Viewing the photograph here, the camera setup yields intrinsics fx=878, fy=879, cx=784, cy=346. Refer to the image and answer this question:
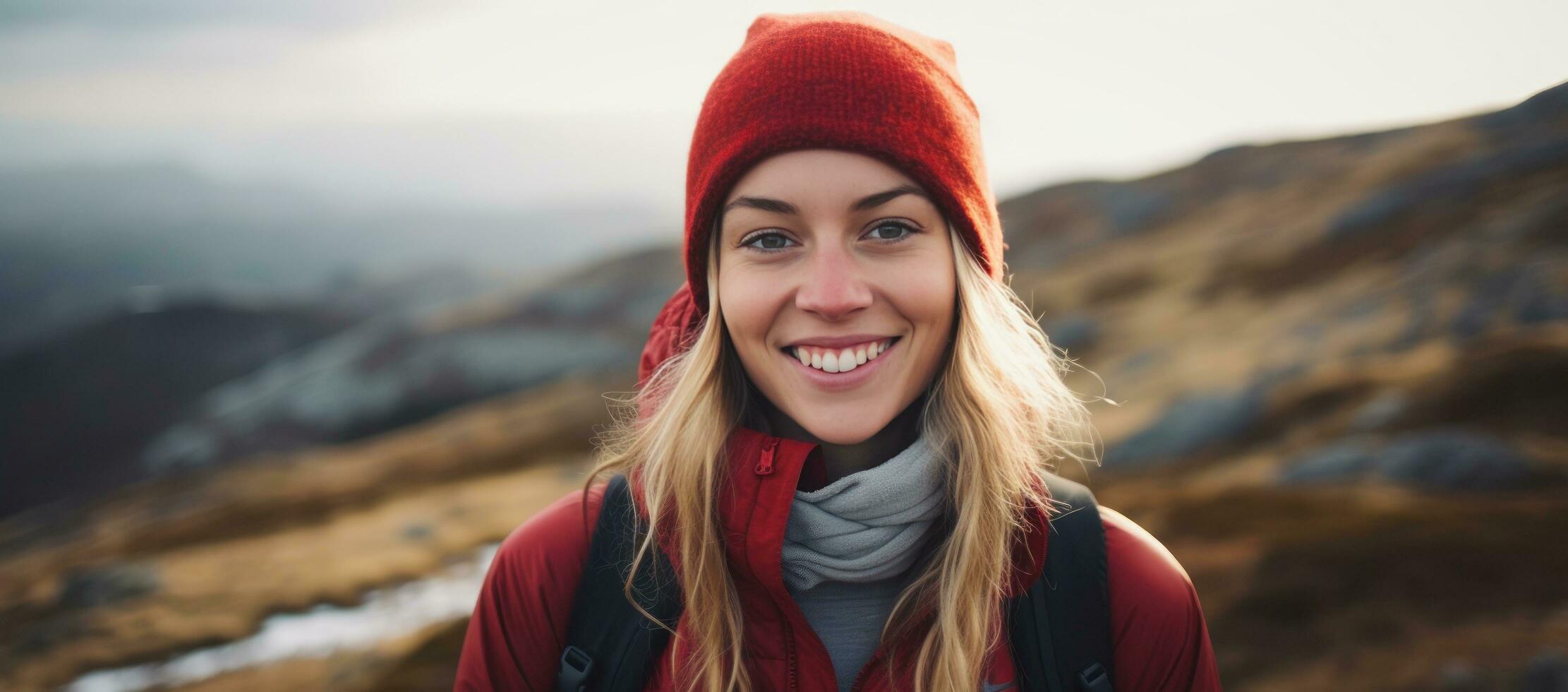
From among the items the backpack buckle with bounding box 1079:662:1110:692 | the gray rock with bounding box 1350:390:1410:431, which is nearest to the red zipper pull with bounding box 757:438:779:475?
the backpack buckle with bounding box 1079:662:1110:692

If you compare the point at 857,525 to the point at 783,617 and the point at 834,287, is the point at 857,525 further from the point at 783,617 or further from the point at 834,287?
the point at 834,287

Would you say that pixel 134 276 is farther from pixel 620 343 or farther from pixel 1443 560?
pixel 1443 560

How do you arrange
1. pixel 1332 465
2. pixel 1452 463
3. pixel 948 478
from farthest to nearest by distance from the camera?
pixel 1332 465, pixel 1452 463, pixel 948 478

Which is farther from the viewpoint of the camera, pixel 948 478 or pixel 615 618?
pixel 948 478

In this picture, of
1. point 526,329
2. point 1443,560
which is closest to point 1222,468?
point 1443,560

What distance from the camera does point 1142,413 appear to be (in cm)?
1995

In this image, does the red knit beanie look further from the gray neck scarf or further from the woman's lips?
the gray neck scarf

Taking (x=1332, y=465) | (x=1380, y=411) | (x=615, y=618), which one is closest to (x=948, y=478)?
(x=615, y=618)

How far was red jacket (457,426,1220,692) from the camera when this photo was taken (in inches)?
129

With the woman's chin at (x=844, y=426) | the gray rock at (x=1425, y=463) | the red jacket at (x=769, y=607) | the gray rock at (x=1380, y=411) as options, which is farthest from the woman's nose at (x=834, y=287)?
the gray rock at (x=1380, y=411)

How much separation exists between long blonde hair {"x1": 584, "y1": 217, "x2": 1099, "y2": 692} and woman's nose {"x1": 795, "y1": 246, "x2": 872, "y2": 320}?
45cm

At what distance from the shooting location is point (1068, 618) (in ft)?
10.7

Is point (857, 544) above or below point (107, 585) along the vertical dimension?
above

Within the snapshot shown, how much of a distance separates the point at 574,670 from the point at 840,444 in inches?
52.0
